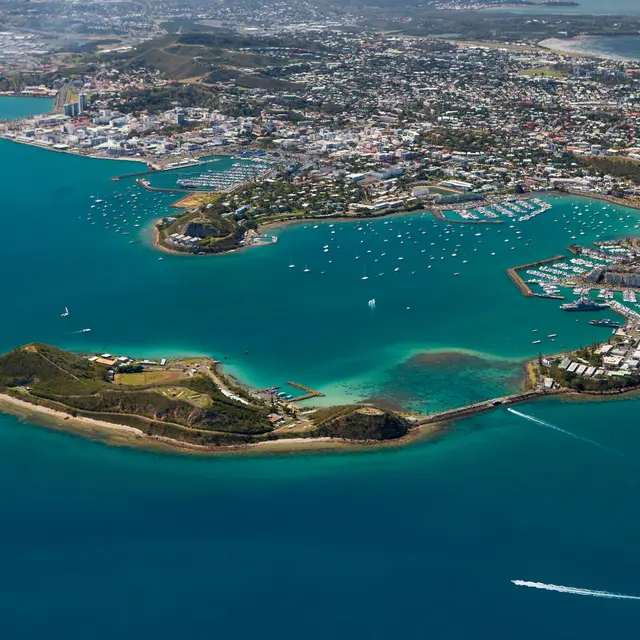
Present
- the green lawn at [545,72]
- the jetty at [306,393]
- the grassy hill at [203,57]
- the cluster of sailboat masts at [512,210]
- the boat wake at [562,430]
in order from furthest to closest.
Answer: the grassy hill at [203,57]
the green lawn at [545,72]
the cluster of sailboat masts at [512,210]
the jetty at [306,393]
the boat wake at [562,430]

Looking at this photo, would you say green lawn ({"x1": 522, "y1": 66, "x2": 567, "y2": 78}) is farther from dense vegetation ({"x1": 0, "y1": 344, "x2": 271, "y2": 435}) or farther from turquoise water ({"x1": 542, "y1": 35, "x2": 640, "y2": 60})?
dense vegetation ({"x1": 0, "y1": 344, "x2": 271, "y2": 435})

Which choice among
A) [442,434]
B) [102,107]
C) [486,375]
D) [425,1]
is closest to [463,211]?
[486,375]

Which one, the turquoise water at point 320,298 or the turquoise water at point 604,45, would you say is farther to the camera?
the turquoise water at point 604,45

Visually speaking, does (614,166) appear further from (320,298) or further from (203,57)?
(203,57)

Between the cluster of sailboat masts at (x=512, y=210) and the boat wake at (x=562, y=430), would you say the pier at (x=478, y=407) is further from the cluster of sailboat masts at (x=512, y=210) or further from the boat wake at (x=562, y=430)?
the cluster of sailboat masts at (x=512, y=210)

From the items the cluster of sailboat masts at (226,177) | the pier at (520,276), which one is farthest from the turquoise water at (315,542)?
the cluster of sailboat masts at (226,177)

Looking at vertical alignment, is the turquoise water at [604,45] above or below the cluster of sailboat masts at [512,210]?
above

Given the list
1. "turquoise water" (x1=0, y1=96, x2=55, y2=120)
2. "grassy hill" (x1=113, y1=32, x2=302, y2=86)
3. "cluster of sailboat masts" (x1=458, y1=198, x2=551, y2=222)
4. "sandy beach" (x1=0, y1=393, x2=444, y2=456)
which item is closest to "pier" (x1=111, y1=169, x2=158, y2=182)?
"cluster of sailboat masts" (x1=458, y1=198, x2=551, y2=222)
